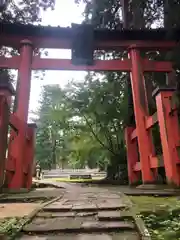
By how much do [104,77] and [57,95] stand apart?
2.85m

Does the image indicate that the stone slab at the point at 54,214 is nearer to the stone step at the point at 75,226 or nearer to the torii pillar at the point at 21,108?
the stone step at the point at 75,226

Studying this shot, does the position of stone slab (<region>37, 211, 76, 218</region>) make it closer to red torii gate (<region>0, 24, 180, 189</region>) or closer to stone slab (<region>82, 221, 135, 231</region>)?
stone slab (<region>82, 221, 135, 231</region>)

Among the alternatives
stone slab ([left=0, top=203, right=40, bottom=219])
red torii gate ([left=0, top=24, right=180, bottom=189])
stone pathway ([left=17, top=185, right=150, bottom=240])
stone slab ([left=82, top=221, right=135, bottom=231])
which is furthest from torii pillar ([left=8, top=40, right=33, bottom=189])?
stone slab ([left=82, top=221, right=135, bottom=231])

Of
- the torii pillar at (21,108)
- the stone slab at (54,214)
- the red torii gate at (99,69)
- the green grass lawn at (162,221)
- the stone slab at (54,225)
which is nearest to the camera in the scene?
the green grass lawn at (162,221)

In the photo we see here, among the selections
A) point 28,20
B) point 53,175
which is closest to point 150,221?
point 28,20

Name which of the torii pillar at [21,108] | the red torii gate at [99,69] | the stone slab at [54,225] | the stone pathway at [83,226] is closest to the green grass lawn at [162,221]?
the stone pathway at [83,226]

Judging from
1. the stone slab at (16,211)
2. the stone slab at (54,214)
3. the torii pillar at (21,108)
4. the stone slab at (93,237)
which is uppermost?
the torii pillar at (21,108)

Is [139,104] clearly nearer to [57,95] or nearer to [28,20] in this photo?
[28,20]

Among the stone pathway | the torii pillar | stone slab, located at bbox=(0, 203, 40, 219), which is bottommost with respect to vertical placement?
the stone pathway

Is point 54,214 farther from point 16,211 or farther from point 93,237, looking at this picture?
point 93,237

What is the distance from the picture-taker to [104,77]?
43.6 feet

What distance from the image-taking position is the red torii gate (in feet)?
22.3

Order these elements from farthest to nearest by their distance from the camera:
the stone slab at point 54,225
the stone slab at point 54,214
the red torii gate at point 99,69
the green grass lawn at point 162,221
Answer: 1. the red torii gate at point 99,69
2. the stone slab at point 54,214
3. the stone slab at point 54,225
4. the green grass lawn at point 162,221

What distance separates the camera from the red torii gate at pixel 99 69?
6812 millimetres
